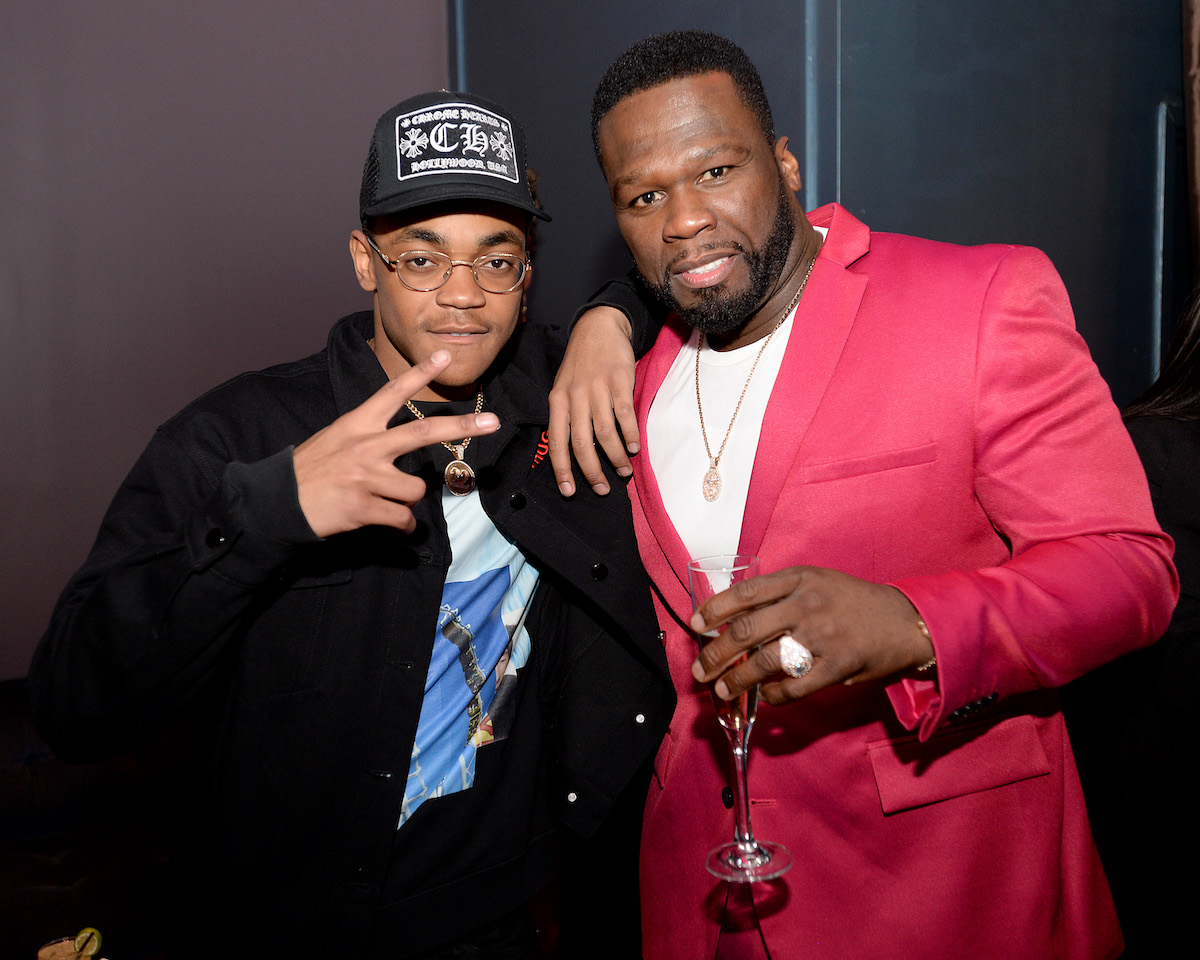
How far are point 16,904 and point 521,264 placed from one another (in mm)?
2938

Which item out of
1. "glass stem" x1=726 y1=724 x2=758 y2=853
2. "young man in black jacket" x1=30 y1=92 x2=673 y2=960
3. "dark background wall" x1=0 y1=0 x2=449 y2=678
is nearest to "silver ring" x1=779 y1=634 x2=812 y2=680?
"glass stem" x1=726 y1=724 x2=758 y2=853

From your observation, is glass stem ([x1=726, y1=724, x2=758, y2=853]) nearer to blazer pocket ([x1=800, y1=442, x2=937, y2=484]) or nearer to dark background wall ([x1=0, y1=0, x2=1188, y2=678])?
blazer pocket ([x1=800, y1=442, x2=937, y2=484])

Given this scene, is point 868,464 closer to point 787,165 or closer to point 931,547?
point 931,547

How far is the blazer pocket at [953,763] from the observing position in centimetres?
Answer: 145

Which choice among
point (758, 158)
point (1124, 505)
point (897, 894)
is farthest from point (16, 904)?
point (1124, 505)

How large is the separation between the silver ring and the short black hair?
111 centimetres

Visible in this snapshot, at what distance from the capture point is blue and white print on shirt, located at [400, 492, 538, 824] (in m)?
1.67

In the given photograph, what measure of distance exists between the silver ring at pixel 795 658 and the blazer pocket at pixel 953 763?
1.34ft

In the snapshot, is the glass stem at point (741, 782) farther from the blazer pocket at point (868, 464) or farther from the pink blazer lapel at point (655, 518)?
the blazer pocket at point (868, 464)

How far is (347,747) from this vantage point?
159cm

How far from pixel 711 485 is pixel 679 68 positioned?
2.70 feet

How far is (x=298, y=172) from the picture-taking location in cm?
393

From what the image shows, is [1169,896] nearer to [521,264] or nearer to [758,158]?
[758,158]

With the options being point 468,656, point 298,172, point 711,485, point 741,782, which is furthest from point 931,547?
→ point 298,172
